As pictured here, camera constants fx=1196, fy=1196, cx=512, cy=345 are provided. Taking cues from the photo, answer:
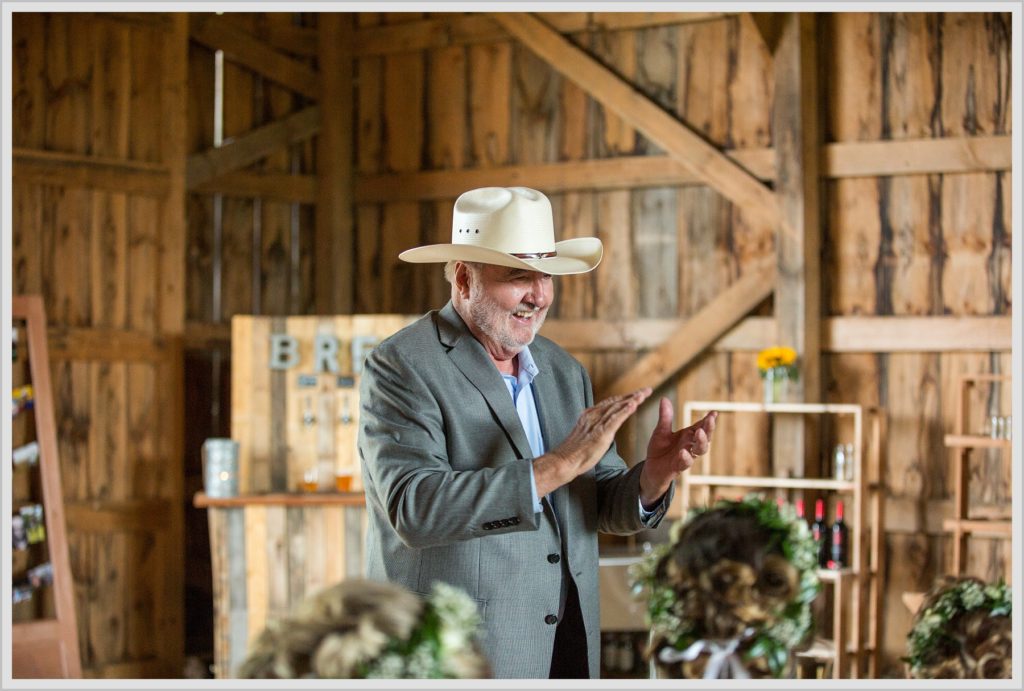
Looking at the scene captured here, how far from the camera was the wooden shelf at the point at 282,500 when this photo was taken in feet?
17.9

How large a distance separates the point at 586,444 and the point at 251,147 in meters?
4.65

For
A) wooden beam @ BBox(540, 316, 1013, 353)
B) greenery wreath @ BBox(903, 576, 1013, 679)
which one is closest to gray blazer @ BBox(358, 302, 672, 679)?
greenery wreath @ BBox(903, 576, 1013, 679)

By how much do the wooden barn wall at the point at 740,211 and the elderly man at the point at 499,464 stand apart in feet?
11.5

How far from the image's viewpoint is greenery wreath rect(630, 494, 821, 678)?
1781mm

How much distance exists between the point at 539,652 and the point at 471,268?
818 mm

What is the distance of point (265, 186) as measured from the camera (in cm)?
649

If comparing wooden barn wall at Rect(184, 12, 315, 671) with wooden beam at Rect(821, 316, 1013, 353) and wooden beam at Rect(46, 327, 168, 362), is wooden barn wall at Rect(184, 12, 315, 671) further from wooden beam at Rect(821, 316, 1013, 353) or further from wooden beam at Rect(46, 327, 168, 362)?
wooden beam at Rect(821, 316, 1013, 353)

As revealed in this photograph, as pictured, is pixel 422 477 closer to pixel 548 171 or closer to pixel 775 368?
pixel 775 368

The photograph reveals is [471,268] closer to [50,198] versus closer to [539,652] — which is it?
[539,652]

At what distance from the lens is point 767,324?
5930mm

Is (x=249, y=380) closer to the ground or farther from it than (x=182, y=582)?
farther from it

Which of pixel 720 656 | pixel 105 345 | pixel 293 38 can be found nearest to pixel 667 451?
pixel 720 656

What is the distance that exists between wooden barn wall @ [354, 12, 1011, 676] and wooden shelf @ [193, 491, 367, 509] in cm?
139

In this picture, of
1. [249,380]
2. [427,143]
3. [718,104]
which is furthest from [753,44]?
[249,380]
